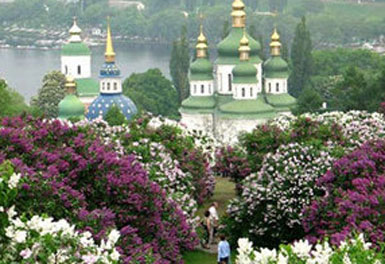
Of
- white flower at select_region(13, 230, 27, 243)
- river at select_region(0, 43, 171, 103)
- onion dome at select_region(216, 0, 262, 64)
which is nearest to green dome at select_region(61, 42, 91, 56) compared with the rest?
onion dome at select_region(216, 0, 262, 64)

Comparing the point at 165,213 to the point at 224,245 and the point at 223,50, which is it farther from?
the point at 223,50

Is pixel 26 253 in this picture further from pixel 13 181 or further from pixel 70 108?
pixel 70 108

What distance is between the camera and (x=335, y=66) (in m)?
60.1

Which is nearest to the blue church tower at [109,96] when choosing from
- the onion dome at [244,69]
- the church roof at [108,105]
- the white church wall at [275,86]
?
the church roof at [108,105]

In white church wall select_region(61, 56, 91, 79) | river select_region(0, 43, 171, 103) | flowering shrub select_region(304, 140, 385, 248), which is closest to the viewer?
flowering shrub select_region(304, 140, 385, 248)

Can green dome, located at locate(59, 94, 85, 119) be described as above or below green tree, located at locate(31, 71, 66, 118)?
above

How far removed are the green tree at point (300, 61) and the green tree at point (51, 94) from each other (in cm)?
1021

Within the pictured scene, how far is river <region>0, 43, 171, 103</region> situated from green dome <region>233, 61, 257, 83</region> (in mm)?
32200

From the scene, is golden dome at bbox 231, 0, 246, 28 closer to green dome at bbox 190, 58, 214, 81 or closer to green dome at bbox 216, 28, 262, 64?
green dome at bbox 216, 28, 262, 64

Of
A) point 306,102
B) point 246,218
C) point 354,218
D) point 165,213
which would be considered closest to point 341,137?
point 246,218

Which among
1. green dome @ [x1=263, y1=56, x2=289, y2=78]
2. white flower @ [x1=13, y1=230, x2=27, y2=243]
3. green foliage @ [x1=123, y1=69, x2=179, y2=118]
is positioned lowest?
green foliage @ [x1=123, y1=69, x2=179, y2=118]

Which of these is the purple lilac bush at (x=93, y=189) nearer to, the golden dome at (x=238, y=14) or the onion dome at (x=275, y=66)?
the golden dome at (x=238, y=14)

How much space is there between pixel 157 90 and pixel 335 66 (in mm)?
9080

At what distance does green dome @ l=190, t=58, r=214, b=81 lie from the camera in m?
40.6
